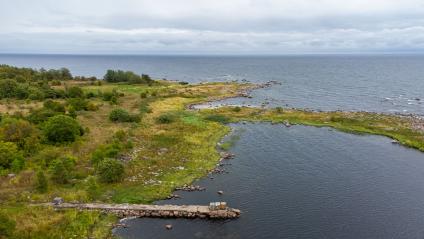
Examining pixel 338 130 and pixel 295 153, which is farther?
pixel 338 130

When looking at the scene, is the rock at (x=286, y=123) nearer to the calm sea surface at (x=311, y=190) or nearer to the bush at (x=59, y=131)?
the calm sea surface at (x=311, y=190)

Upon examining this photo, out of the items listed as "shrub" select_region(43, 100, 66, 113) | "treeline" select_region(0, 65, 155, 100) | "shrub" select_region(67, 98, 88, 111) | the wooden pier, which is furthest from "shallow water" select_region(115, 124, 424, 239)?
"treeline" select_region(0, 65, 155, 100)

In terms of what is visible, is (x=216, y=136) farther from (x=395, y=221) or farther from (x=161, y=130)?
(x=395, y=221)

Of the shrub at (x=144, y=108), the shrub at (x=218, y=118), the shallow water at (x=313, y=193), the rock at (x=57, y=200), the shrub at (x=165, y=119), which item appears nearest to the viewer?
the shallow water at (x=313, y=193)

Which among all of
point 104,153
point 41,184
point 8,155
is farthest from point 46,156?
point 41,184

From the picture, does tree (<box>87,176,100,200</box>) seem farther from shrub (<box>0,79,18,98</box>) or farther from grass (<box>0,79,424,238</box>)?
shrub (<box>0,79,18,98</box>)

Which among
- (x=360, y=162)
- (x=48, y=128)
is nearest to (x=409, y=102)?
(x=360, y=162)

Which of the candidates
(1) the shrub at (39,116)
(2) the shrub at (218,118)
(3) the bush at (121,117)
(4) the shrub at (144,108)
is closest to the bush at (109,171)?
(1) the shrub at (39,116)
